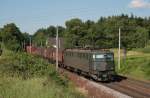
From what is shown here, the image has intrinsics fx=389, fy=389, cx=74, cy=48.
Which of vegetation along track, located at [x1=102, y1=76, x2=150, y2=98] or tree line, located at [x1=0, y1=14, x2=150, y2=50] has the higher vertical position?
tree line, located at [x1=0, y1=14, x2=150, y2=50]

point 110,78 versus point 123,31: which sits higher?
point 123,31

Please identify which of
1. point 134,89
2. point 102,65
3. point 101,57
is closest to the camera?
point 134,89

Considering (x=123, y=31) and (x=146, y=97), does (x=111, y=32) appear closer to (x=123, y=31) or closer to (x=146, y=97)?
(x=123, y=31)

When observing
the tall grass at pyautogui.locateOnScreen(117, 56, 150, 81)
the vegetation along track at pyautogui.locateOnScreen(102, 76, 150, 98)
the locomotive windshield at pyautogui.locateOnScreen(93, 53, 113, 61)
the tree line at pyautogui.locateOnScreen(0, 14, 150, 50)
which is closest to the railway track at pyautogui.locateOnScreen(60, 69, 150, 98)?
the vegetation along track at pyautogui.locateOnScreen(102, 76, 150, 98)

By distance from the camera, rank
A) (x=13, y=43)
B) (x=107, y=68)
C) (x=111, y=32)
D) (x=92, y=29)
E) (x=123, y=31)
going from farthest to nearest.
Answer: (x=92, y=29) < (x=111, y=32) < (x=123, y=31) < (x=13, y=43) < (x=107, y=68)

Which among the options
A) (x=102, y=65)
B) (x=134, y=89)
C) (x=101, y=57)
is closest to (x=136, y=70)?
(x=101, y=57)

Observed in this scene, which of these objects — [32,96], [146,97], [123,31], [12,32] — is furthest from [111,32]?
[32,96]

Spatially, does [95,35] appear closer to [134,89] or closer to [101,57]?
[101,57]

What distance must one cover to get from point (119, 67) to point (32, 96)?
132 feet

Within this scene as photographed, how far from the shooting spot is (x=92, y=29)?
12475 centimetres

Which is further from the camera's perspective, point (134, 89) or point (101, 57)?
point (101, 57)

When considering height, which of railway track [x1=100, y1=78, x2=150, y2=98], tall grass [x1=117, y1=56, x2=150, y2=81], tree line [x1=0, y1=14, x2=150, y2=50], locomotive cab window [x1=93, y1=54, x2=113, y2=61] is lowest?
railway track [x1=100, y1=78, x2=150, y2=98]

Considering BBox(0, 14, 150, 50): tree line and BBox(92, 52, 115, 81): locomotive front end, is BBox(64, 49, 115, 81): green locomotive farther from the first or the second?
BBox(0, 14, 150, 50): tree line

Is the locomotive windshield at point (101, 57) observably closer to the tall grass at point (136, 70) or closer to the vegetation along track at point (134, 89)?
the vegetation along track at point (134, 89)
